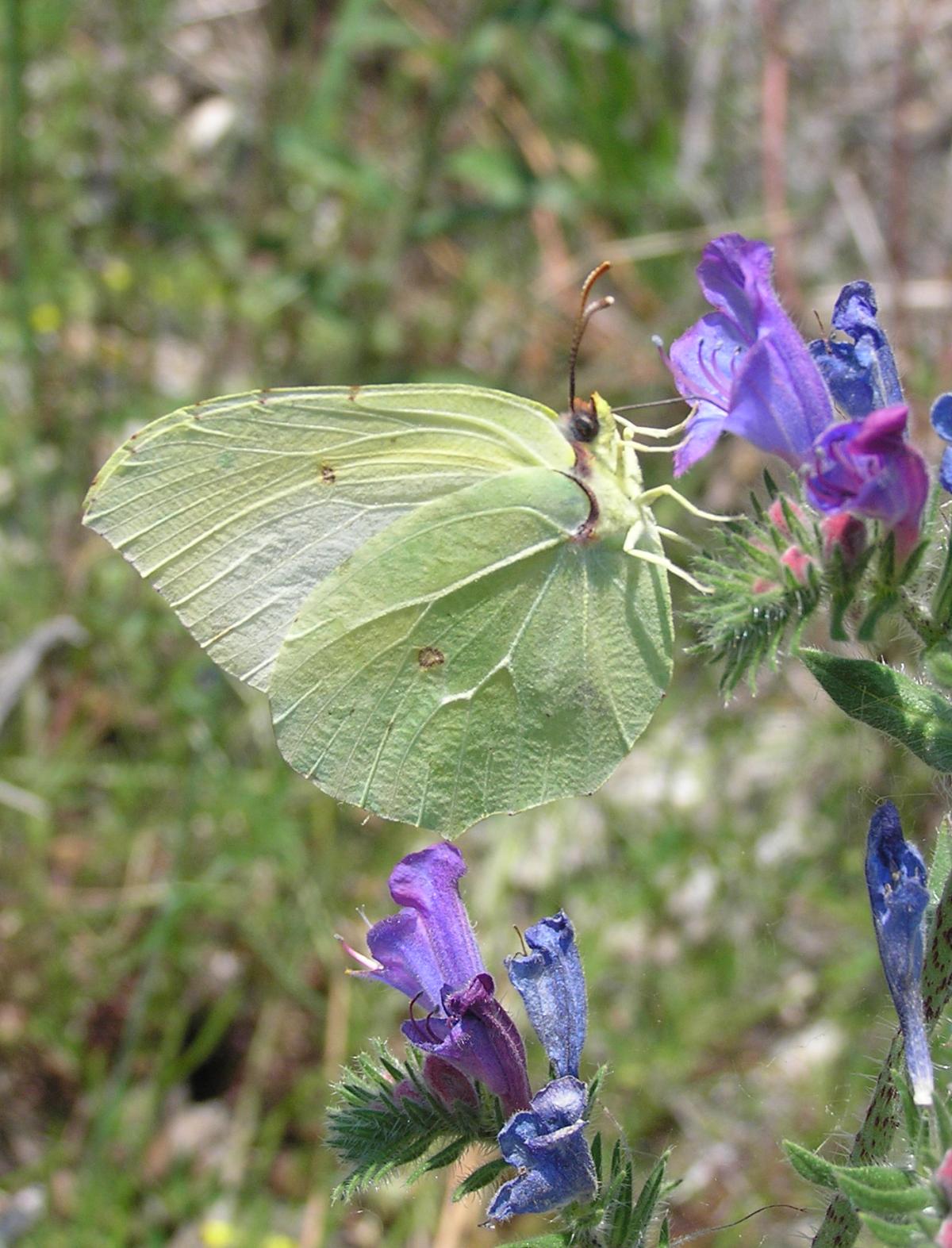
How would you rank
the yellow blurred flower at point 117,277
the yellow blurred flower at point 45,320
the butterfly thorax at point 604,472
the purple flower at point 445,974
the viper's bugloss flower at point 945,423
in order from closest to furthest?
the viper's bugloss flower at point 945,423 < the purple flower at point 445,974 < the butterfly thorax at point 604,472 < the yellow blurred flower at point 45,320 < the yellow blurred flower at point 117,277

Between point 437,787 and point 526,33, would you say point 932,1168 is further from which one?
point 526,33

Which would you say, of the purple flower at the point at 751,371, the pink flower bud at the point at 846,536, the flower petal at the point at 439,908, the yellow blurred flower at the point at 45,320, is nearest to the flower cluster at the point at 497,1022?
the flower petal at the point at 439,908

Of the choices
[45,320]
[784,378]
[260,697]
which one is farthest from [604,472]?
[45,320]

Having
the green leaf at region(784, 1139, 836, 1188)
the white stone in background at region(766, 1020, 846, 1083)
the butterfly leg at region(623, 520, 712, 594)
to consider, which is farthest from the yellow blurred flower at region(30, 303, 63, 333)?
the green leaf at region(784, 1139, 836, 1188)

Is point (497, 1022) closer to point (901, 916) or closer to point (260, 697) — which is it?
point (901, 916)

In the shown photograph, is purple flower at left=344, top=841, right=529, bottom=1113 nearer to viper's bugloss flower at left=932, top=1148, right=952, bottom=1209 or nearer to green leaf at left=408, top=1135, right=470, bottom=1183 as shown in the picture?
green leaf at left=408, top=1135, right=470, bottom=1183

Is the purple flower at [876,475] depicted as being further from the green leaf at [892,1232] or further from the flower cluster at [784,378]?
the green leaf at [892,1232]

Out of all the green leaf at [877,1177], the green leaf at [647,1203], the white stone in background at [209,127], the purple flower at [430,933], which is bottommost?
the green leaf at [647,1203]
